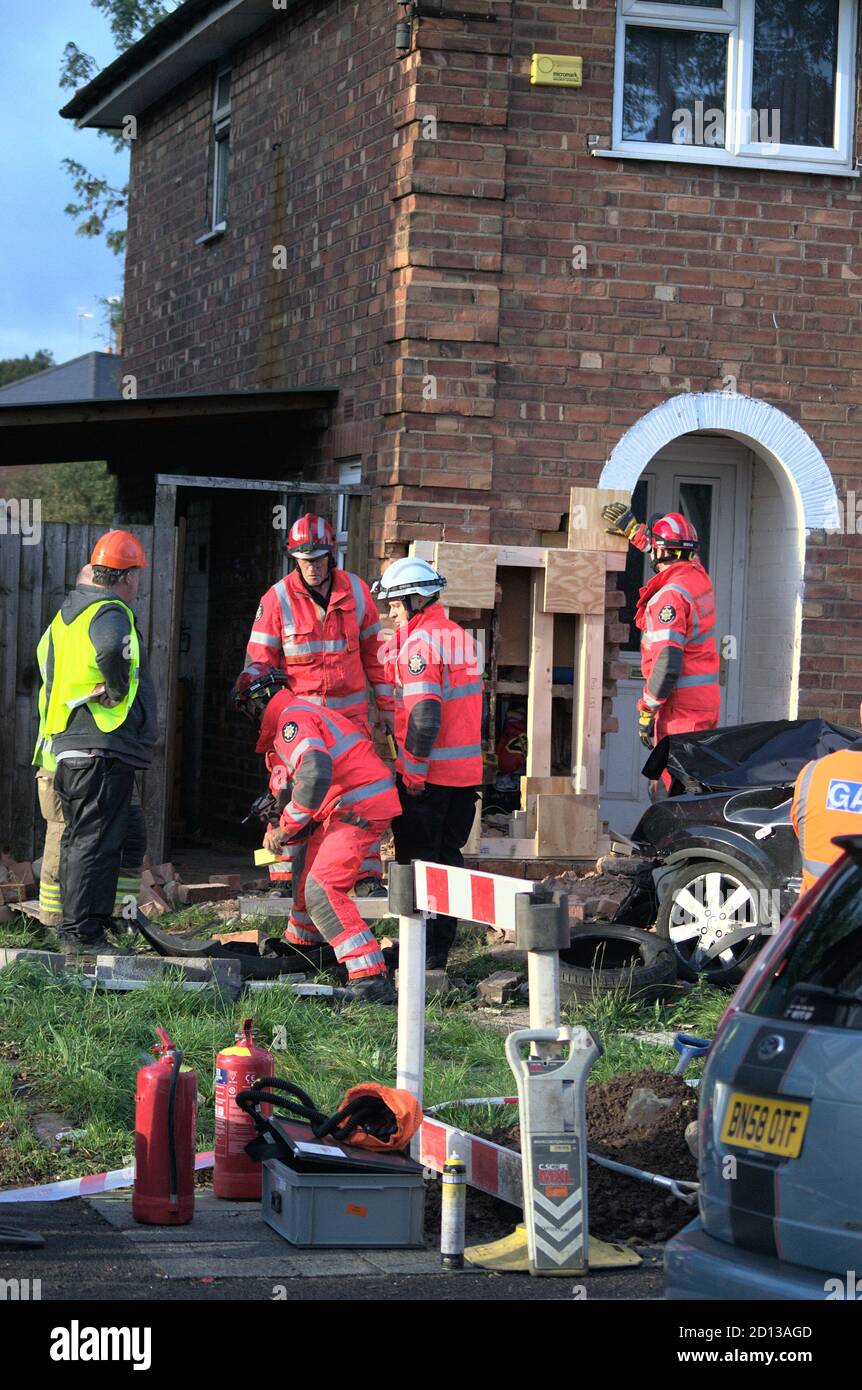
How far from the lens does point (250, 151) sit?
15.0 m

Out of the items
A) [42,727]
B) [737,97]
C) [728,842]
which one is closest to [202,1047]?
[42,727]

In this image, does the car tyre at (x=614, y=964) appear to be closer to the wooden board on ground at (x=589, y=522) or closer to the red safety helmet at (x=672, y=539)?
the red safety helmet at (x=672, y=539)

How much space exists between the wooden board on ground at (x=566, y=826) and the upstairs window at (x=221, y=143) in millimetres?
7143

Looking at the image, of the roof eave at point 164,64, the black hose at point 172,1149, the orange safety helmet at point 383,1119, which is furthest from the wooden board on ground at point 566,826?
the roof eave at point 164,64

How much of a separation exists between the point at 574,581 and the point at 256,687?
9.42 ft

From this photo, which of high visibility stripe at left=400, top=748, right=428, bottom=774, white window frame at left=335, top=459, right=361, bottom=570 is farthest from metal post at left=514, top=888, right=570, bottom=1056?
white window frame at left=335, top=459, right=361, bottom=570

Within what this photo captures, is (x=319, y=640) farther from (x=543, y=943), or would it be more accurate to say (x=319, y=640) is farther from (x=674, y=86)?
(x=674, y=86)

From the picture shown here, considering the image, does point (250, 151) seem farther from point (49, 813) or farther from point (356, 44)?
point (49, 813)

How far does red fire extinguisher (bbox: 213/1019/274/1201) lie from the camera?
19.6ft

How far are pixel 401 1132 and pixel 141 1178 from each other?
0.86 m

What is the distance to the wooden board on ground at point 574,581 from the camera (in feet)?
37.6

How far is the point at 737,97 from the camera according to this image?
11906 mm

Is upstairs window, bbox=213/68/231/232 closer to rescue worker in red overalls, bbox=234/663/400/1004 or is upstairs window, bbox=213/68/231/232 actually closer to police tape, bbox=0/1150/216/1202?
rescue worker in red overalls, bbox=234/663/400/1004
